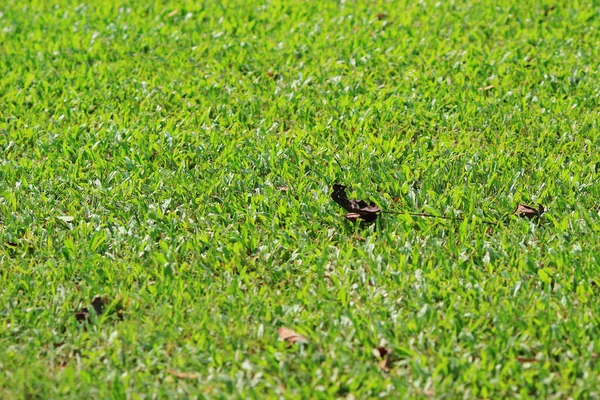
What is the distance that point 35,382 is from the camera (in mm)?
3193

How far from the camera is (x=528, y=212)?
4.21m

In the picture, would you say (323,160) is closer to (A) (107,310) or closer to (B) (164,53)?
(A) (107,310)

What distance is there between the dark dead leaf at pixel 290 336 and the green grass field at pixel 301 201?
2 cm

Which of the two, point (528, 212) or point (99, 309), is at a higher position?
point (99, 309)

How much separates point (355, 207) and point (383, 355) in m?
1.13

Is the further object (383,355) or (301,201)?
(301,201)

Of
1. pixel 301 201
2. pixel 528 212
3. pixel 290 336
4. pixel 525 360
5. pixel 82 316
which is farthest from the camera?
pixel 301 201

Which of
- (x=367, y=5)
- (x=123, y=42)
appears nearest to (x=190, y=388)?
(x=123, y=42)

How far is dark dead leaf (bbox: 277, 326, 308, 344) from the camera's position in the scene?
11.1 feet

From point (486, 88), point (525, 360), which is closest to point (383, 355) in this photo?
point (525, 360)

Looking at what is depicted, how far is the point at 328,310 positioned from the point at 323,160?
56.5 inches

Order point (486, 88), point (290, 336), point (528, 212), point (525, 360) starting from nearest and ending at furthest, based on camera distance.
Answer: point (525, 360), point (290, 336), point (528, 212), point (486, 88)

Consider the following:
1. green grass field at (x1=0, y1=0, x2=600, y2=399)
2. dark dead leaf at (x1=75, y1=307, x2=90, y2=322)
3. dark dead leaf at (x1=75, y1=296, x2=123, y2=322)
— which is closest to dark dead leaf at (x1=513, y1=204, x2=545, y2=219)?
green grass field at (x1=0, y1=0, x2=600, y2=399)

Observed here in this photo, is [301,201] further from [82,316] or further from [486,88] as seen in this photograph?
[486,88]
